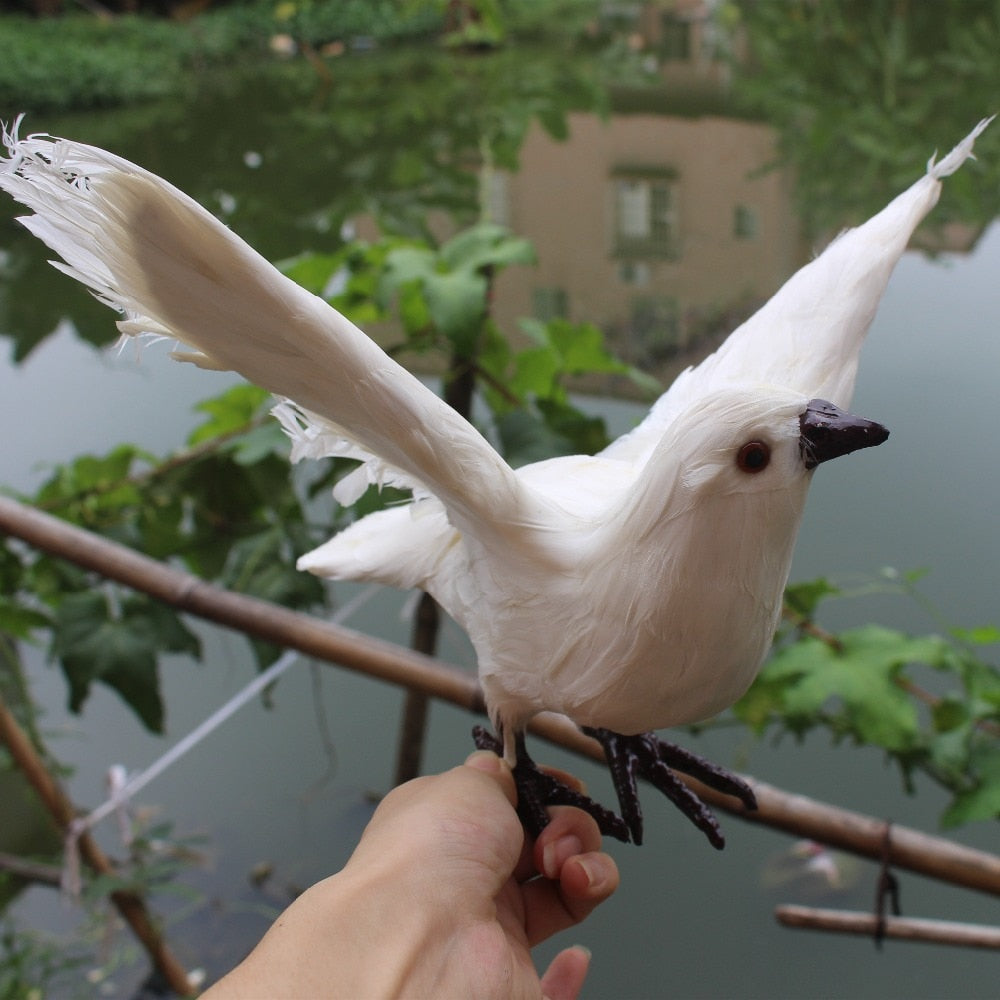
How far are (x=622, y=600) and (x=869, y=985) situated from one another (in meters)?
0.92

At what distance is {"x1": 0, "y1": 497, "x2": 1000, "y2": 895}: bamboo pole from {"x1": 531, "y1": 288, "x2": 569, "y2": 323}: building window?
0.82 meters

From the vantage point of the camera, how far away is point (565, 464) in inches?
17.1

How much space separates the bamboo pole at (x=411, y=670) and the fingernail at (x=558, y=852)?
19 cm

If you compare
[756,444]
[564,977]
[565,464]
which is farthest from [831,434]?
[564,977]

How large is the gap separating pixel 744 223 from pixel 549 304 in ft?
1.20

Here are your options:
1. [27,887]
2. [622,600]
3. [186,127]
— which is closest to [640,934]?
[27,887]

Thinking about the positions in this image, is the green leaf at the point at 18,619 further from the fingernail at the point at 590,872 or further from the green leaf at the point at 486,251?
the fingernail at the point at 590,872

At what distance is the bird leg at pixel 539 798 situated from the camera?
Result: 1.45 ft

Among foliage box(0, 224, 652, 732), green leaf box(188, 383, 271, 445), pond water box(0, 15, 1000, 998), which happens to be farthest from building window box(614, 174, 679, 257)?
green leaf box(188, 383, 271, 445)

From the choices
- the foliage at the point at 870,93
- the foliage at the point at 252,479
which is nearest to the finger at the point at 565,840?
the foliage at the point at 252,479

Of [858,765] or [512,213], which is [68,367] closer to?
[512,213]

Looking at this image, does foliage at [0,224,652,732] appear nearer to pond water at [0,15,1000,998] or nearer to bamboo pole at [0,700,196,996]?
bamboo pole at [0,700,196,996]

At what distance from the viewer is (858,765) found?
1156 mm

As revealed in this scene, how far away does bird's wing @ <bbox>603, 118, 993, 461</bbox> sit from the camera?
39cm
